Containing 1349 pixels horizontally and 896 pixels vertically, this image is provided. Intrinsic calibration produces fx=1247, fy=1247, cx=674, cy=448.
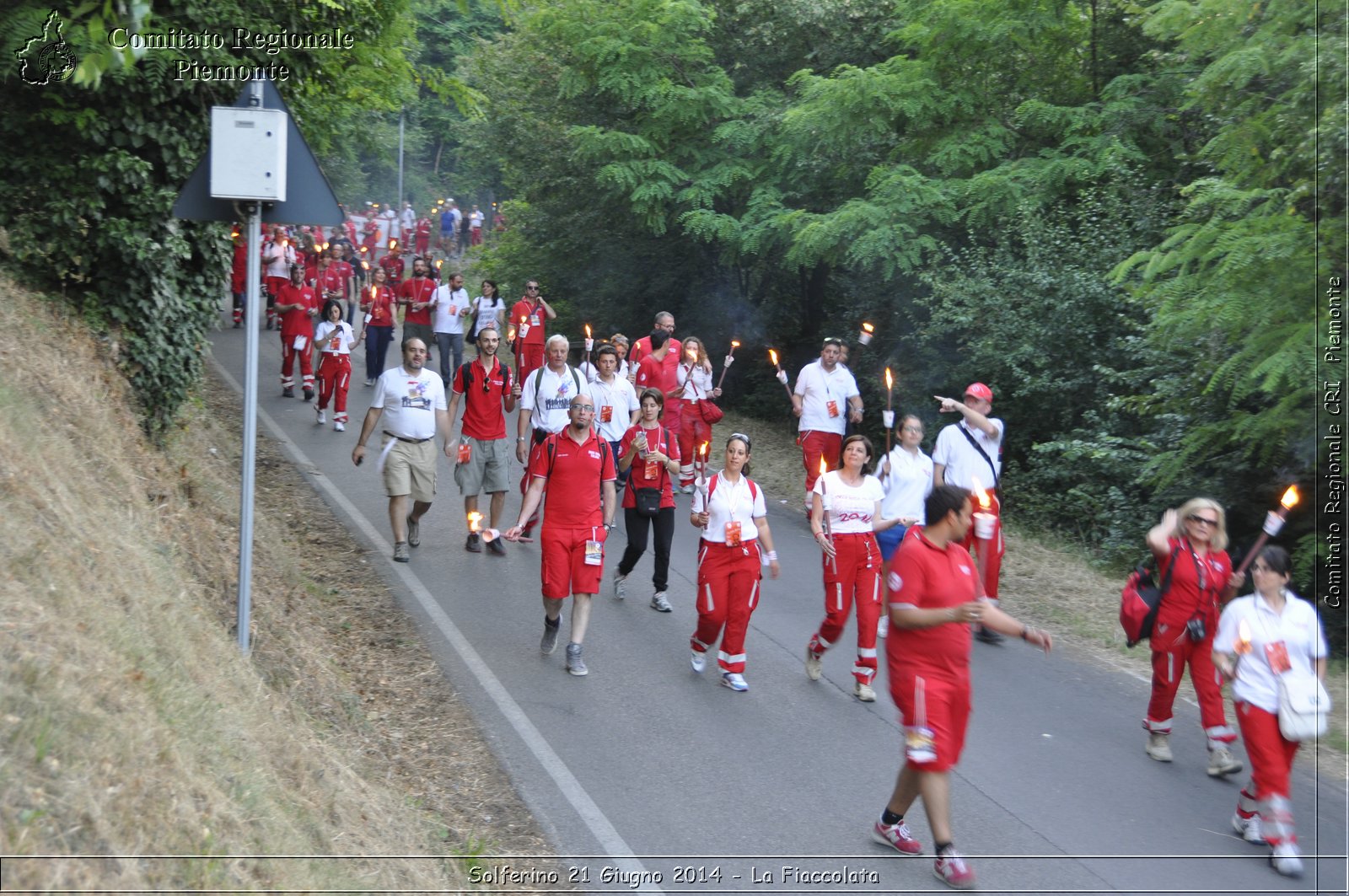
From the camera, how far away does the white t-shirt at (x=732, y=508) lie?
28.9 feet

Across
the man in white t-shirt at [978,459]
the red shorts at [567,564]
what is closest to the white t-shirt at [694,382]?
the man in white t-shirt at [978,459]

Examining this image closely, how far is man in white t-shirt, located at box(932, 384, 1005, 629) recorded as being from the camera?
1009cm

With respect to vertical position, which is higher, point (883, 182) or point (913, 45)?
point (913, 45)

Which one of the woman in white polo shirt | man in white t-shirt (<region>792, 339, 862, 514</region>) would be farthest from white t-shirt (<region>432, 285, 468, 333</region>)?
the woman in white polo shirt

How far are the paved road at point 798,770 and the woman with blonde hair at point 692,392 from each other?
449 centimetres

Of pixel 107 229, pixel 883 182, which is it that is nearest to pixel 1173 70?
pixel 883 182

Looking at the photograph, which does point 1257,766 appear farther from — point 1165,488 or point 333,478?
point 333,478

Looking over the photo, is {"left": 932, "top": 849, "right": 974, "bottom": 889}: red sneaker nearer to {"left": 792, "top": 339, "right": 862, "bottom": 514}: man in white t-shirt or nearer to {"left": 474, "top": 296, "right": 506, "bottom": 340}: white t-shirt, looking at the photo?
{"left": 792, "top": 339, "right": 862, "bottom": 514}: man in white t-shirt

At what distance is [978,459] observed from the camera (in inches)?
403

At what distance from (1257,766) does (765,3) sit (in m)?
17.5

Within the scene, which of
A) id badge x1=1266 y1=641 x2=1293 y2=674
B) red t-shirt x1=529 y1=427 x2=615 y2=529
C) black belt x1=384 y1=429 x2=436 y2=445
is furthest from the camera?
black belt x1=384 y1=429 x2=436 y2=445

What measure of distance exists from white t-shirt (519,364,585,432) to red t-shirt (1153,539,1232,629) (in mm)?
5893

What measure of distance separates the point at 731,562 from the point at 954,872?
319 cm

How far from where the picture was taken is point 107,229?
31.5 feet
